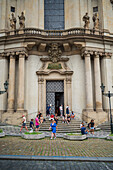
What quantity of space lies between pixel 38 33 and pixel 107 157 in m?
16.8

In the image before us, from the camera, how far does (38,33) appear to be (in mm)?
20047

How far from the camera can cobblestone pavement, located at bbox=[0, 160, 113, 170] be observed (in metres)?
5.94

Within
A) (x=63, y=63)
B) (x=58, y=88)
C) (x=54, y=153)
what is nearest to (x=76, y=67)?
(x=63, y=63)

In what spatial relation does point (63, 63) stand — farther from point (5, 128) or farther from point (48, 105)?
point (5, 128)

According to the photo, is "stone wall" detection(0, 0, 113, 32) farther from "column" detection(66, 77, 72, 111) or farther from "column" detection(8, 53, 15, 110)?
"column" detection(66, 77, 72, 111)

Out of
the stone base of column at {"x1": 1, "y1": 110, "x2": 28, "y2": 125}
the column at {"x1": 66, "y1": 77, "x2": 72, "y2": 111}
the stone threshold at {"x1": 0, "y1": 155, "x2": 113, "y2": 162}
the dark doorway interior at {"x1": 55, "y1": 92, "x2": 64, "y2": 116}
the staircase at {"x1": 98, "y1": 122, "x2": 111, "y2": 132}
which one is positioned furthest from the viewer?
the dark doorway interior at {"x1": 55, "y1": 92, "x2": 64, "y2": 116}

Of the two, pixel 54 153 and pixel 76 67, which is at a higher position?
pixel 76 67

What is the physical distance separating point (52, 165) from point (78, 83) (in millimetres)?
15111

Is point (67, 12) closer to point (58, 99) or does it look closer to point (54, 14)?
point (54, 14)

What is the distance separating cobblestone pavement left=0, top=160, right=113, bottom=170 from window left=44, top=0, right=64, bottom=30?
19490 millimetres

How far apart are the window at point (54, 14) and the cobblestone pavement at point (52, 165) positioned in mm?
19490

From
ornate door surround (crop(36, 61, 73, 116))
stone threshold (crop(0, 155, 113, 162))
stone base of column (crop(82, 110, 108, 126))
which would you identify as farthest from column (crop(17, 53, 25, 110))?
stone threshold (crop(0, 155, 113, 162))

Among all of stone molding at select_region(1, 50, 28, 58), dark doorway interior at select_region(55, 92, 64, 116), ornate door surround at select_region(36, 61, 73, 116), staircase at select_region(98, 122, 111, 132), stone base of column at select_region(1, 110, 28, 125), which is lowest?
staircase at select_region(98, 122, 111, 132)

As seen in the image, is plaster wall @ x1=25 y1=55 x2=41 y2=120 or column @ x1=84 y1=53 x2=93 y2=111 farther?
plaster wall @ x1=25 y1=55 x2=41 y2=120
